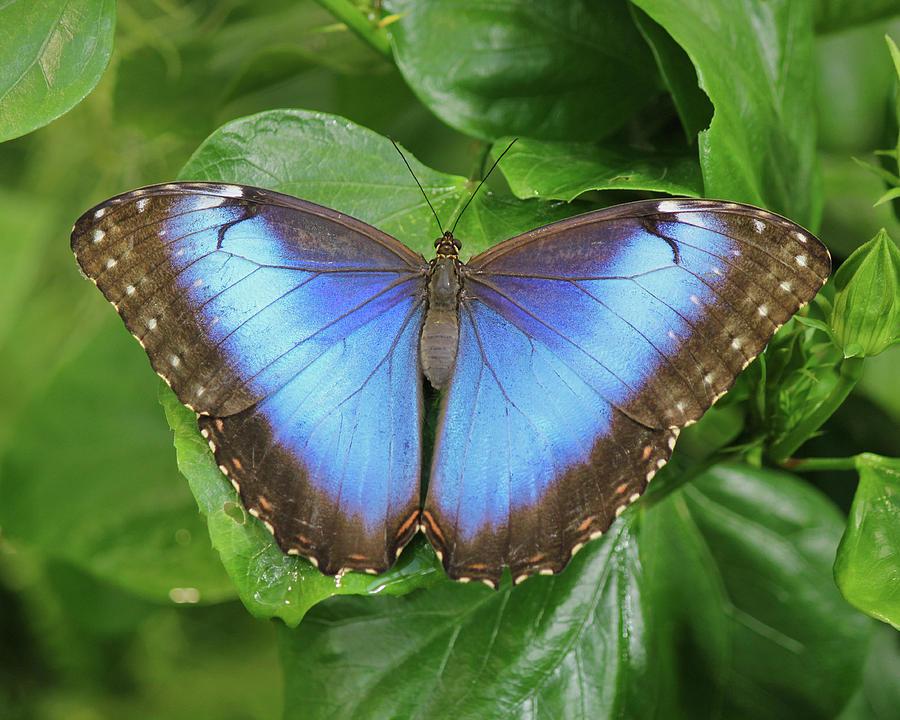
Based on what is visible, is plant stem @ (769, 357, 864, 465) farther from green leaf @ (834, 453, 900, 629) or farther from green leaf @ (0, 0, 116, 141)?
green leaf @ (0, 0, 116, 141)

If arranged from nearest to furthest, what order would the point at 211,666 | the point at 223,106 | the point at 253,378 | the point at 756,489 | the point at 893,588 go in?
the point at 893,588
the point at 253,378
the point at 756,489
the point at 223,106
the point at 211,666

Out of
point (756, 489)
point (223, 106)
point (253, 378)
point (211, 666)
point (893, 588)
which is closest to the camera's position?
point (893, 588)

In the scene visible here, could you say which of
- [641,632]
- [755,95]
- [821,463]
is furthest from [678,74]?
[641,632]

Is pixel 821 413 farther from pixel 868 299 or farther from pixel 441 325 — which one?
pixel 441 325

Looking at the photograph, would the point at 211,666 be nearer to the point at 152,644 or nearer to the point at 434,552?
the point at 152,644

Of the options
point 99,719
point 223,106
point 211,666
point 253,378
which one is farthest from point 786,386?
point 99,719

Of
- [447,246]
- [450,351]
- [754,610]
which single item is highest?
[447,246]

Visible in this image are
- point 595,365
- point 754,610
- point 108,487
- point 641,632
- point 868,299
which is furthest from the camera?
point 108,487

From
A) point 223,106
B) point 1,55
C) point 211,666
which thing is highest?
point 1,55
